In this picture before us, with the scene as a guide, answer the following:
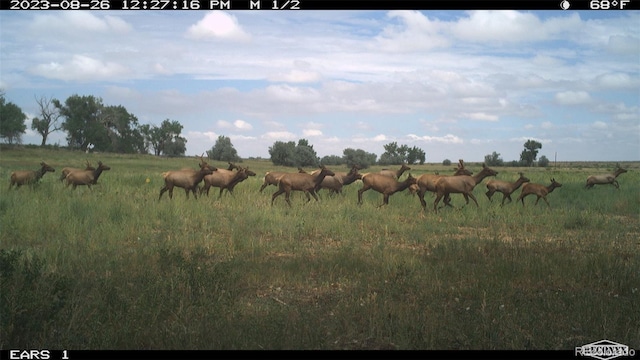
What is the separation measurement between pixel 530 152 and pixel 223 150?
1199 inches

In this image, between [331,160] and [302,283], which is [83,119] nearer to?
[331,160]

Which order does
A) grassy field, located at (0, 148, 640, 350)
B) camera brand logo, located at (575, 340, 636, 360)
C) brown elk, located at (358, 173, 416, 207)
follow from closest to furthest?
camera brand logo, located at (575, 340, 636, 360) < grassy field, located at (0, 148, 640, 350) < brown elk, located at (358, 173, 416, 207)

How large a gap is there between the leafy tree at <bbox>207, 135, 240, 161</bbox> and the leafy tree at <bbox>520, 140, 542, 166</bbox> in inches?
815

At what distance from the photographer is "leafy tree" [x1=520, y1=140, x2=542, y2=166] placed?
1448 inches

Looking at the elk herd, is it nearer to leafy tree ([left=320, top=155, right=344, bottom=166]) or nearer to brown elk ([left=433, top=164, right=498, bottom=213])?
brown elk ([left=433, top=164, right=498, bottom=213])

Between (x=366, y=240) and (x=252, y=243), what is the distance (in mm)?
2775

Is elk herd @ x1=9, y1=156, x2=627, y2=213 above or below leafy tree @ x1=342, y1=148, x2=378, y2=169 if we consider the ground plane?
below

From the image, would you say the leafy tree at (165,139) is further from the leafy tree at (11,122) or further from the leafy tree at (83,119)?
the leafy tree at (11,122)

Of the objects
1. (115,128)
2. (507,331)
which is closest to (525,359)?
(507,331)

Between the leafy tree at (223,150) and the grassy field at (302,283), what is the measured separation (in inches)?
768

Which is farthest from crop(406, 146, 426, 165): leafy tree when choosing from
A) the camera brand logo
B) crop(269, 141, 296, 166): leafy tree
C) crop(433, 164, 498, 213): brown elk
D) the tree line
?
the camera brand logo

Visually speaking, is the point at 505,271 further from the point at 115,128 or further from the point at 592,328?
the point at 115,128

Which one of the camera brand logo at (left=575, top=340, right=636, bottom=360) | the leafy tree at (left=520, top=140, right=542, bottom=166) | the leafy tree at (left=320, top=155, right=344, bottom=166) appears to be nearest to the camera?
the camera brand logo at (left=575, top=340, right=636, bottom=360)

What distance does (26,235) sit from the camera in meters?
10.3
